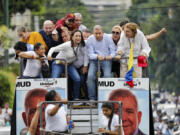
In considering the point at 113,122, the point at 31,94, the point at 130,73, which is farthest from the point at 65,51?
the point at 113,122

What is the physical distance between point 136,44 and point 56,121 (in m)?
2.63

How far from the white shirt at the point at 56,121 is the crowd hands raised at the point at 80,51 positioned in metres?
1.87

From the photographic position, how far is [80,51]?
1429cm

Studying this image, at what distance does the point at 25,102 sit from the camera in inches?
522

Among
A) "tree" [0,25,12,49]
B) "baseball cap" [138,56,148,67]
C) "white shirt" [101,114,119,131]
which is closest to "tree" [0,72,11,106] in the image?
"tree" [0,25,12,49]

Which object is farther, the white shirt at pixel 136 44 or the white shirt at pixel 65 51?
the white shirt at pixel 65 51

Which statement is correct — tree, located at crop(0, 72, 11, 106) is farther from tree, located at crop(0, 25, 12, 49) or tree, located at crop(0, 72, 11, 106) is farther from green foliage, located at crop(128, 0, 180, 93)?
green foliage, located at crop(128, 0, 180, 93)

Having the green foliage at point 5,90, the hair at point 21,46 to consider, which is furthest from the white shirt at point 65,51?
the green foliage at point 5,90

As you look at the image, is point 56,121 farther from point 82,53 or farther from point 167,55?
point 167,55

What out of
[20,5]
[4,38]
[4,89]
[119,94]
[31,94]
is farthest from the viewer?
[20,5]

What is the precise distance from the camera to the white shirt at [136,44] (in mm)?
13688

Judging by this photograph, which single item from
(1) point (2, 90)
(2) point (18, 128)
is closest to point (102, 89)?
(2) point (18, 128)

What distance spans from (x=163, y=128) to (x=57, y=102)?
19.1 m

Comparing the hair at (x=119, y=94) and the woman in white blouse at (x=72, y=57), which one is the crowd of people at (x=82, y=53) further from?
the hair at (x=119, y=94)
